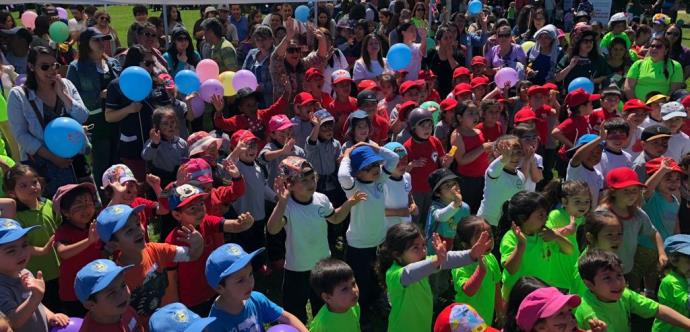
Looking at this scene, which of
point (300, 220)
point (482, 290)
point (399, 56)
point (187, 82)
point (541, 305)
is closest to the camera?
point (541, 305)

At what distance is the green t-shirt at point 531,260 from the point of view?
450 centimetres

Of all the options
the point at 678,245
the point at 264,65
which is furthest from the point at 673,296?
the point at 264,65

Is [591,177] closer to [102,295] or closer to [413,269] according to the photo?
[413,269]

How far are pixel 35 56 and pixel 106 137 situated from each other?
5.35 feet

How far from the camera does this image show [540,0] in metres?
20.5

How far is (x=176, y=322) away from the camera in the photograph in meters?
3.15

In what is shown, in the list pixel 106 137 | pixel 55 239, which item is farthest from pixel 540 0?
pixel 55 239

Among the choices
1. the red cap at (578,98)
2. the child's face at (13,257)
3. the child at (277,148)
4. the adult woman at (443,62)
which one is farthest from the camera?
the adult woman at (443,62)

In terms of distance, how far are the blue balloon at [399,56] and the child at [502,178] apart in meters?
3.32

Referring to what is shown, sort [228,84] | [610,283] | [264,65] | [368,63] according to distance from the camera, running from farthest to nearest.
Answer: [368,63] < [264,65] < [228,84] < [610,283]

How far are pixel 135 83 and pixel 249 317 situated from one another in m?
3.53

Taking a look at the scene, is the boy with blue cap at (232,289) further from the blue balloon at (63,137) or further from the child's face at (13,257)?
the blue balloon at (63,137)

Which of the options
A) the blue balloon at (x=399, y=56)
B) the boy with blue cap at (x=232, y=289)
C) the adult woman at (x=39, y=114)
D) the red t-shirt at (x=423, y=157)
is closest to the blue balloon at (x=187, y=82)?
the adult woman at (x=39, y=114)

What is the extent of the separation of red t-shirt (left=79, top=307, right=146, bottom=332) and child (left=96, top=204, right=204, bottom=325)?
250 mm
